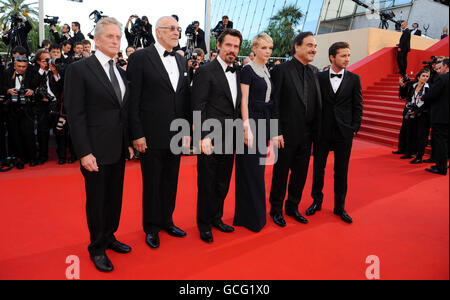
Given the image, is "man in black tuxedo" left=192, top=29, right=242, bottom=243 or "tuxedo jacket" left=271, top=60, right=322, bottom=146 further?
"tuxedo jacket" left=271, top=60, right=322, bottom=146

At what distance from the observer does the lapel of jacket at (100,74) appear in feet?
7.22

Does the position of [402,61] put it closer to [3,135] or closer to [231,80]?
[231,80]

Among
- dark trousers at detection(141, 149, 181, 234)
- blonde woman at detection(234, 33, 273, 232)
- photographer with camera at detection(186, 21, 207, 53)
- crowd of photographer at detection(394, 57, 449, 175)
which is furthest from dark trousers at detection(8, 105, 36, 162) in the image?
crowd of photographer at detection(394, 57, 449, 175)

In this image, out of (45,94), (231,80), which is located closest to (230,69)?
(231,80)

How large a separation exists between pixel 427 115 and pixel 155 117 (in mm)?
5357

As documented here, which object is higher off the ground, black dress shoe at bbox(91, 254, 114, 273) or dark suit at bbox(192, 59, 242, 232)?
dark suit at bbox(192, 59, 242, 232)

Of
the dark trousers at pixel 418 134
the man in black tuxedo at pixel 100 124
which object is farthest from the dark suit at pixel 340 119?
the dark trousers at pixel 418 134

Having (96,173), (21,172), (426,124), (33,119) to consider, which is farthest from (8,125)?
(426,124)

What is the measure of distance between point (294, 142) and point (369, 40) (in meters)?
10.8

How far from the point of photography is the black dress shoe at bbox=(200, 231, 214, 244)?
9.14 ft

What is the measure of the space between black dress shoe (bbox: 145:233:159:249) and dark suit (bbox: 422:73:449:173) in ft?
15.2

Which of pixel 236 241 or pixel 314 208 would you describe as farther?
pixel 314 208

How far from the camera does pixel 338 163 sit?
3.36 metres

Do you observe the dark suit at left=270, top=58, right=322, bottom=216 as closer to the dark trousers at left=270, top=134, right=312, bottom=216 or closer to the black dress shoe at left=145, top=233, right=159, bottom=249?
the dark trousers at left=270, top=134, right=312, bottom=216
